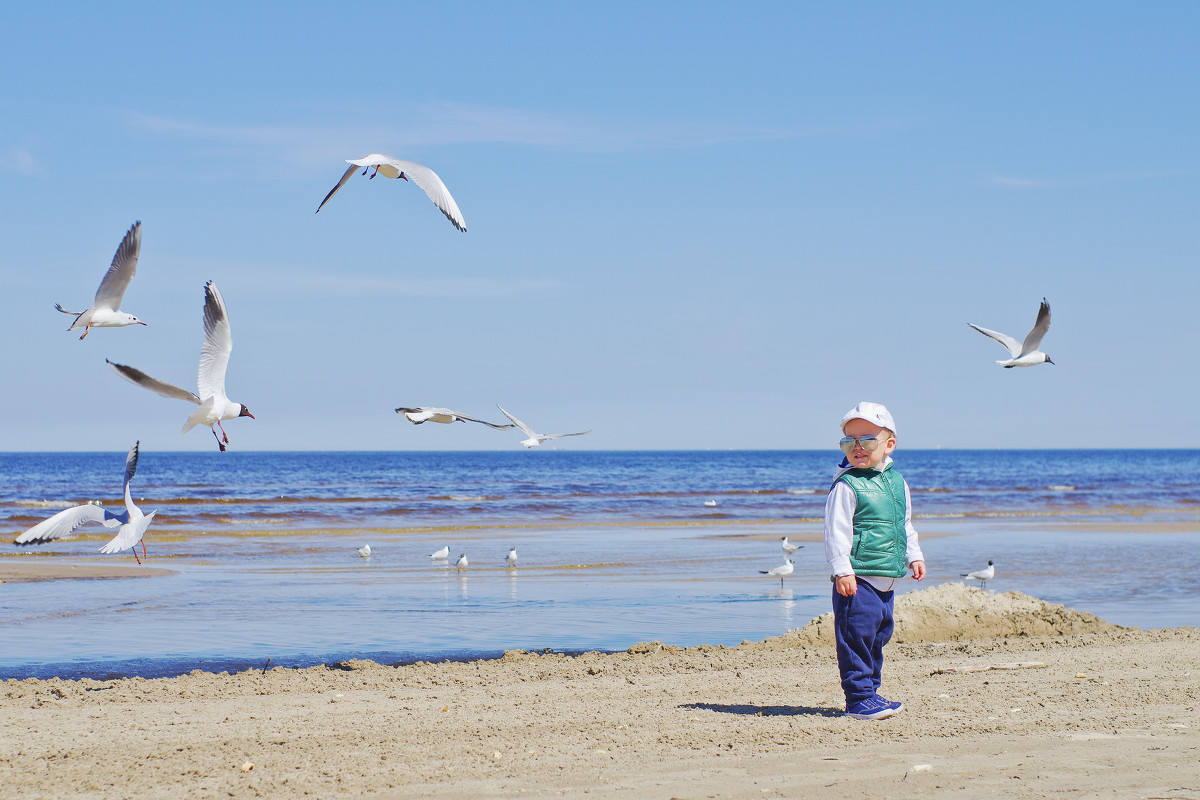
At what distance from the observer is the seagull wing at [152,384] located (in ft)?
23.2

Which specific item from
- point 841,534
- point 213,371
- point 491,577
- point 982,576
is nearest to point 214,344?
point 213,371

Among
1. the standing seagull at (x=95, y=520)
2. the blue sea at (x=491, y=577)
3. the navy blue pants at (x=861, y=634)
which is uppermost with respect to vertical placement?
the standing seagull at (x=95, y=520)

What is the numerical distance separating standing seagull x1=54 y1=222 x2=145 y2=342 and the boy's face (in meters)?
5.11

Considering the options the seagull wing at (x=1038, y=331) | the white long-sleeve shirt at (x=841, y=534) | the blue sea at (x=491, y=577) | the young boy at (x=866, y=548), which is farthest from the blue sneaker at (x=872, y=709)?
the seagull wing at (x=1038, y=331)

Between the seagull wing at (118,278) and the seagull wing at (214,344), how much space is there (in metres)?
0.77

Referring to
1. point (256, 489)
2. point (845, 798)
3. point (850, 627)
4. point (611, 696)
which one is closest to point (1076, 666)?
point (850, 627)

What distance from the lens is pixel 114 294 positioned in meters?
7.87

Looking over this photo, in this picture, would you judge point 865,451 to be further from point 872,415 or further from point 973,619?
point 973,619

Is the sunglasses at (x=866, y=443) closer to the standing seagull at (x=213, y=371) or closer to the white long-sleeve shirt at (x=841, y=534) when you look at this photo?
the white long-sleeve shirt at (x=841, y=534)

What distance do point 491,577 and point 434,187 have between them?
9536mm

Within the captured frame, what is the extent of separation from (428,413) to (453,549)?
15.6 meters

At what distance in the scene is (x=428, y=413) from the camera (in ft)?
27.8

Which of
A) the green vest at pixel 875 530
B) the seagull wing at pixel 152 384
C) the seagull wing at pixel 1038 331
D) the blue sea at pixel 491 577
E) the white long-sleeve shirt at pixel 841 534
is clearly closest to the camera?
the white long-sleeve shirt at pixel 841 534

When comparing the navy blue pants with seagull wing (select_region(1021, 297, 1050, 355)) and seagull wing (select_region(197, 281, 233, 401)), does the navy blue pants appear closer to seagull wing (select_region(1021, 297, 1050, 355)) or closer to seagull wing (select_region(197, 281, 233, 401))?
seagull wing (select_region(197, 281, 233, 401))
